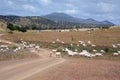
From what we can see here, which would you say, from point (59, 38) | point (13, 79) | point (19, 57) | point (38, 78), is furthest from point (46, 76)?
point (59, 38)

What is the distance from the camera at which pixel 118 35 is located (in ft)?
273

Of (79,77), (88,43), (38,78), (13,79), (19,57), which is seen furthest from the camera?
(88,43)

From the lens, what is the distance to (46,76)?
2714cm

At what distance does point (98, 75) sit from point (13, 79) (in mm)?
7821

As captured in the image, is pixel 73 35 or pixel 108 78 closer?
pixel 108 78

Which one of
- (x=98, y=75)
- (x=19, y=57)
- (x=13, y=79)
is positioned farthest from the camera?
(x=19, y=57)

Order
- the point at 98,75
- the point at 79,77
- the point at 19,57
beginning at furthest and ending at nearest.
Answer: the point at 19,57
the point at 98,75
the point at 79,77

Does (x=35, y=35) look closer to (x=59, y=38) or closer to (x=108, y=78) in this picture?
(x=59, y=38)

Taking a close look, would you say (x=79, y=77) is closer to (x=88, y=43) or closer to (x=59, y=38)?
(x=88, y=43)

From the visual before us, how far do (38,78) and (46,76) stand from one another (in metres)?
1.54

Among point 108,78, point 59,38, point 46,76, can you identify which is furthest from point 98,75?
point 59,38

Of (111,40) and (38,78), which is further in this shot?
(111,40)

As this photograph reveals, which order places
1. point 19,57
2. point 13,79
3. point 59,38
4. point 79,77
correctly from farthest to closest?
point 59,38 → point 19,57 → point 79,77 → point 13,79

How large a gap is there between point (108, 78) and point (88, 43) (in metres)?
46.0
